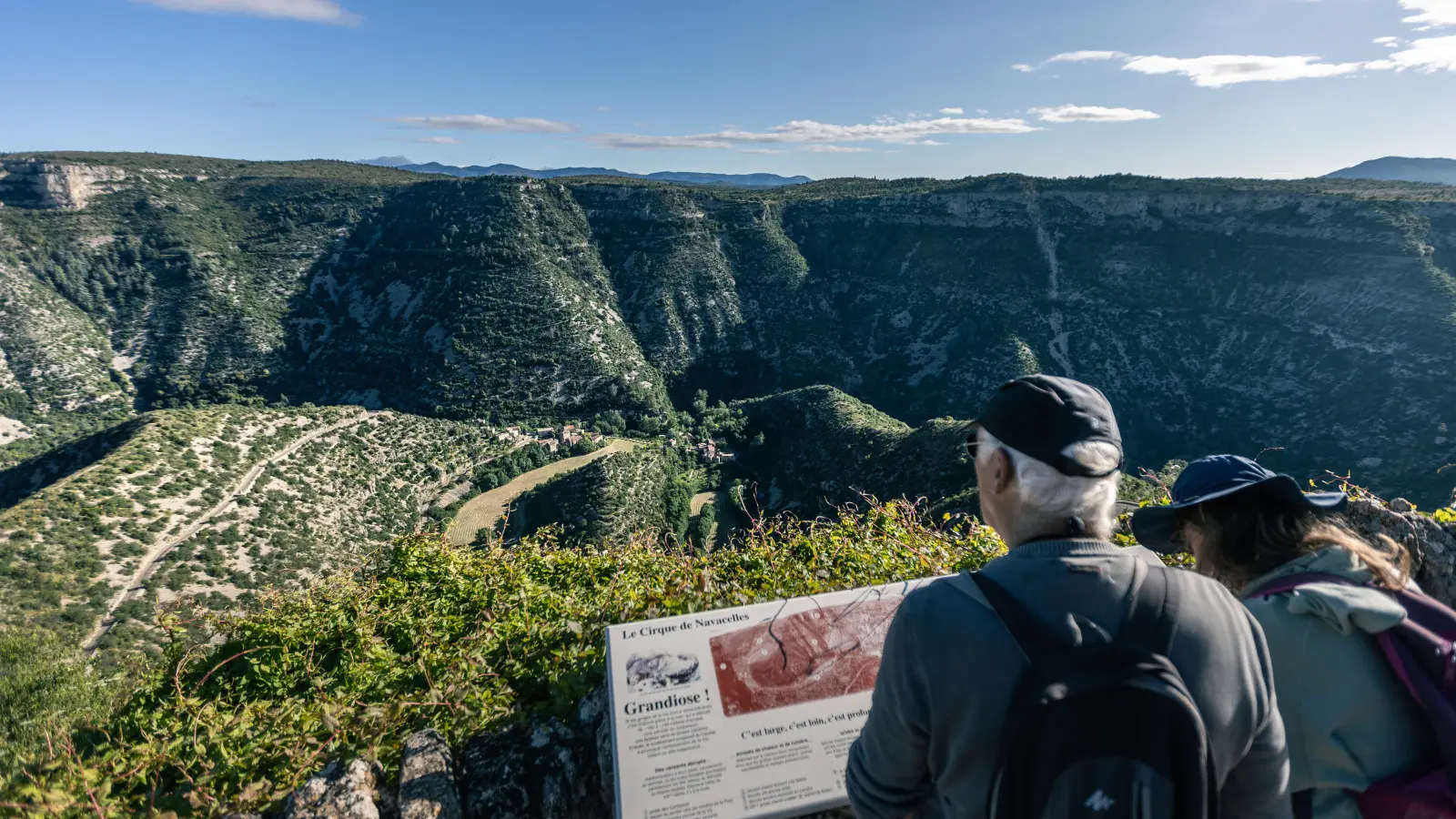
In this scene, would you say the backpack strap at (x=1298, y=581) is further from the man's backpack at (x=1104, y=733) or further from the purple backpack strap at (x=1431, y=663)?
the man's backpack at (x=1104, y=733)

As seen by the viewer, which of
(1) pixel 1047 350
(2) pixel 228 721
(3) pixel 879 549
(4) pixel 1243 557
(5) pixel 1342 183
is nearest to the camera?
(4) pixel 1243 557

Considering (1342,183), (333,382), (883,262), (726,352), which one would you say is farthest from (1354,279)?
(333,382)

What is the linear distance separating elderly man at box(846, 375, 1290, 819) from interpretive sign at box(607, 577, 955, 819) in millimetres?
1280

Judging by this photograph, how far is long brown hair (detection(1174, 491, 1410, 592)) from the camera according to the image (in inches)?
99.3

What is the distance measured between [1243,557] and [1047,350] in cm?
7066

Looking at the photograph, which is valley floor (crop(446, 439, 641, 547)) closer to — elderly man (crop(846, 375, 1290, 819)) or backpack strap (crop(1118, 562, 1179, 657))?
elderly man (crop(846, 375, 1290, 819))

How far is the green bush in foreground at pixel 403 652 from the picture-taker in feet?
11.4

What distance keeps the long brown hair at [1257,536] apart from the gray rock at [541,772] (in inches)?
123

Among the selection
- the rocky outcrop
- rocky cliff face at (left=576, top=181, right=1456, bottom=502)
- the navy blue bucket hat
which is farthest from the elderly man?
the rocky outcrop

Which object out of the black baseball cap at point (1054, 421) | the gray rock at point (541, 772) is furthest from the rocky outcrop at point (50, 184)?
the black baseball cap at point (1054, 421)

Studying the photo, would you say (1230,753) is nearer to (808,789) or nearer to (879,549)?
(808,789)

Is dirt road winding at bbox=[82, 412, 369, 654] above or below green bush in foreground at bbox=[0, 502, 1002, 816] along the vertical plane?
below

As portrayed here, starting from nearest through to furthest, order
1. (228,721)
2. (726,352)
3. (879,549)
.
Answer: (228,721), (879,549), (726,352)

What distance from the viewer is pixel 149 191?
3413 inches
